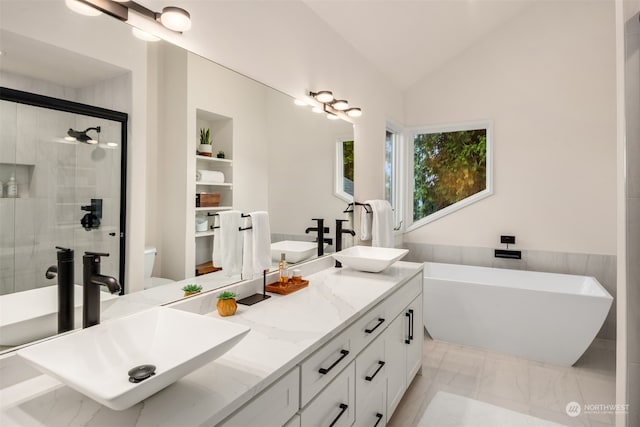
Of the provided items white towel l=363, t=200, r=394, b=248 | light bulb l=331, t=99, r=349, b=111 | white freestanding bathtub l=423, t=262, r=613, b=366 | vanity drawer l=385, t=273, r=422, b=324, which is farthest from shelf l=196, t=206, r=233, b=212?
white freestanding bathtub l=423, t=262, r=613, b=366

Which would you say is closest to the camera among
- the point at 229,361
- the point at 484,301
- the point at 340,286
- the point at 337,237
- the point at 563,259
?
the point at 229,361

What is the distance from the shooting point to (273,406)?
1012 millimetres

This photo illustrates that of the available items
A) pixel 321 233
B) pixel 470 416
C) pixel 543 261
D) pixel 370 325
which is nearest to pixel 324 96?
pixel 321 233

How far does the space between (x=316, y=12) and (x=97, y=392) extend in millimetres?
2537

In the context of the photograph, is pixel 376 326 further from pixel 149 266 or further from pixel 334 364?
pixel 149 266

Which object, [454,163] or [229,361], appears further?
[454,163]

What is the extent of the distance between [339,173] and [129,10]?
1698 mm

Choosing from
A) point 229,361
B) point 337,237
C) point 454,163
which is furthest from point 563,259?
point 229,361

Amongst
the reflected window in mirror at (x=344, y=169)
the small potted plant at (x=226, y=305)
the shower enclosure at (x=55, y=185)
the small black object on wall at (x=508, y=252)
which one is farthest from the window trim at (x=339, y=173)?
the small black object on wall at (x=508, y=252)

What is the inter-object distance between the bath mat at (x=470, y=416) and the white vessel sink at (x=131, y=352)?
5.35 ft

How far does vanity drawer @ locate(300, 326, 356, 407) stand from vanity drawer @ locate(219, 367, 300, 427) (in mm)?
40

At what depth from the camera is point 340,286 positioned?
1.98 metres

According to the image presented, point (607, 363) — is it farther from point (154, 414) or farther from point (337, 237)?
point (154, 414)

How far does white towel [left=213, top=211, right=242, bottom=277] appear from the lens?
1.61 metres
